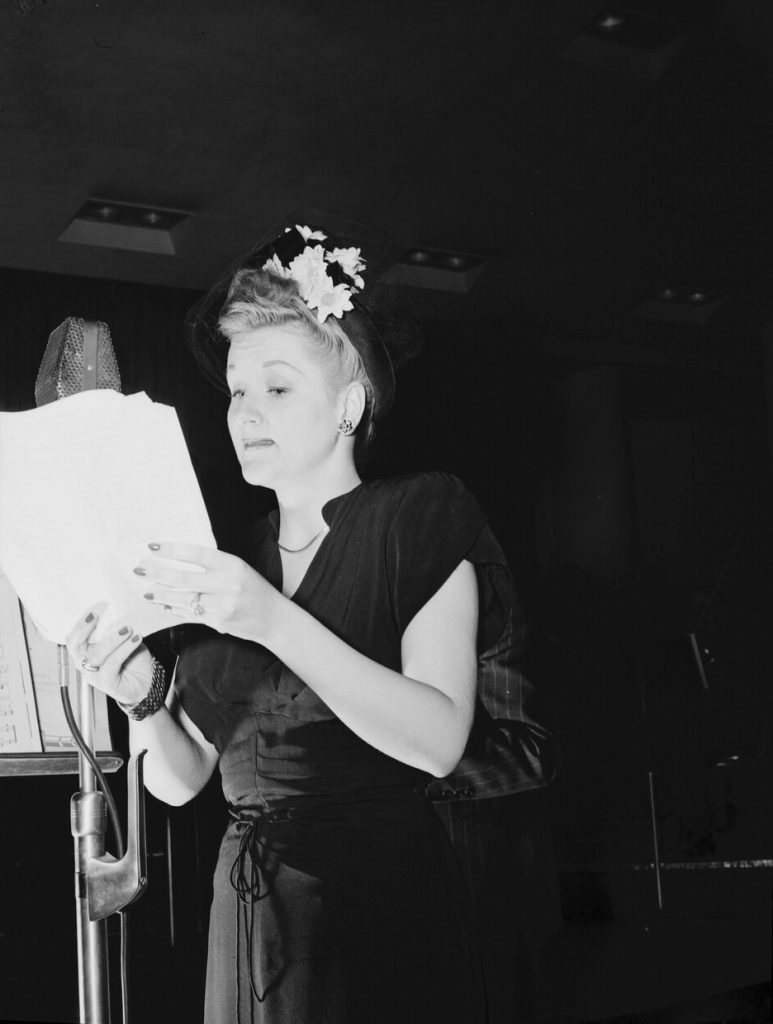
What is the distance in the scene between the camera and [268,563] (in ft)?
4.83

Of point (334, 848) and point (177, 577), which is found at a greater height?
point (177, 577)

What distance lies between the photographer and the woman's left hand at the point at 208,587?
107 centimetres

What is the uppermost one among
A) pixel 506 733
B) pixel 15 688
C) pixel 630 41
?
pixel 630 41

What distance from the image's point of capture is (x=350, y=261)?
4.98ft

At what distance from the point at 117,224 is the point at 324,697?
3.29 ft

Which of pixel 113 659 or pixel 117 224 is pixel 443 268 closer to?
pixel 117 224

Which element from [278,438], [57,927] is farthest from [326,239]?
[57,927]

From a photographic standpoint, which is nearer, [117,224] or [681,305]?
[681,305]

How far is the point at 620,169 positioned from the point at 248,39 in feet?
2.19

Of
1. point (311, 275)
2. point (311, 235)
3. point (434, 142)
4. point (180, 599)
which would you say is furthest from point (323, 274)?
point (180, 599)

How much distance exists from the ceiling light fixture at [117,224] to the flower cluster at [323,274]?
326mm

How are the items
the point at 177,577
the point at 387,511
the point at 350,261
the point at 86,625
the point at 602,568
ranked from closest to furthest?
the point at 177,577, the point at 86,625, the point at 387,511, the point at 350,261, the point at 602,568

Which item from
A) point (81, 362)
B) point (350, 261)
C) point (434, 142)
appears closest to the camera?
point (81, 362)

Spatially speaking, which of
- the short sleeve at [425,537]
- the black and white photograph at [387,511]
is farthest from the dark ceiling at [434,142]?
the short sleeve at [425,537]
